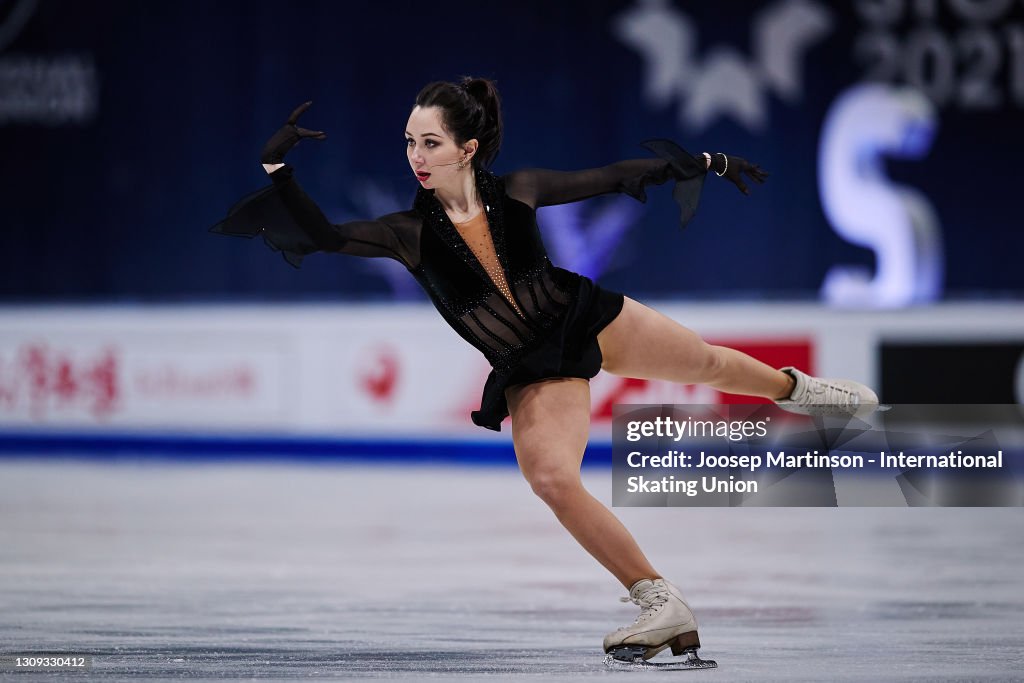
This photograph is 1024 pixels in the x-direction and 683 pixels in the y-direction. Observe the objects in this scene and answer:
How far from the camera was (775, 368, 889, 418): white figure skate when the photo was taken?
12.0 feet

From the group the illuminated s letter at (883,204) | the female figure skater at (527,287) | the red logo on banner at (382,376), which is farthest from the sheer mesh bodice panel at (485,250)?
the illuminated s letter at (883,204)

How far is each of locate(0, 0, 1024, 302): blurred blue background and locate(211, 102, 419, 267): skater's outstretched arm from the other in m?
5.18

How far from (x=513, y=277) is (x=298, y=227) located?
19.3 inches

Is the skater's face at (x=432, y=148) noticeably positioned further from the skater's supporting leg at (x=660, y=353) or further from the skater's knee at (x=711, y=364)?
the skater's knee at (x=711, y=364)

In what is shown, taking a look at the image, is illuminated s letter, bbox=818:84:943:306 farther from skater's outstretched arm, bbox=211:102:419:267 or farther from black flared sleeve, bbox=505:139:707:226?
skater's outstretched arm, bbox=211:102:419:267

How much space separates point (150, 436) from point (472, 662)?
588 centimetres

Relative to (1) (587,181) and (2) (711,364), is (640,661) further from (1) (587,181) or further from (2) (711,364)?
(1) (587,181)

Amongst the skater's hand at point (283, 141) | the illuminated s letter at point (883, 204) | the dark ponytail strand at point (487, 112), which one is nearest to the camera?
the skater's hand at point (283, 141)

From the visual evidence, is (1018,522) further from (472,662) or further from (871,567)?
(472,662)

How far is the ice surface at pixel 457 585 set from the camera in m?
3.02

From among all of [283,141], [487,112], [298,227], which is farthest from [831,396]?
[283,141]

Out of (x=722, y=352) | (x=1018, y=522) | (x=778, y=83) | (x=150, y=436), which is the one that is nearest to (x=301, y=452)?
(x=150, y=436)

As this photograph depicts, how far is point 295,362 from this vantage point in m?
8.40

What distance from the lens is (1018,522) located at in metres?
5.87
